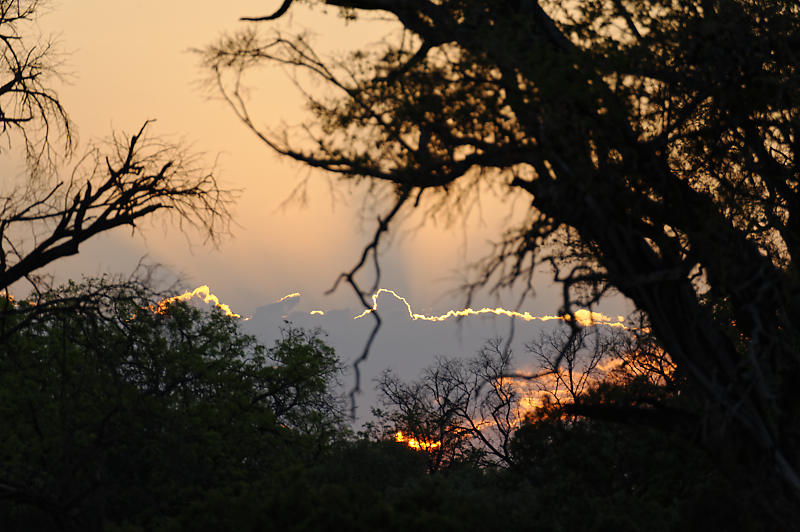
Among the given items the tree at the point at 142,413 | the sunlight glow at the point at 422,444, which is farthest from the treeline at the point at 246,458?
the sunlight glow at the point at 422,444

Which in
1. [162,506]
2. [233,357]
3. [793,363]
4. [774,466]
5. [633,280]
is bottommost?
[774,466]

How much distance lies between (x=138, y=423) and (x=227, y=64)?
21.7 ft

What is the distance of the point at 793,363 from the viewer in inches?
552

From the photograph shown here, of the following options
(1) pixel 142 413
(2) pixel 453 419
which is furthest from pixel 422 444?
(1) pixel 142 413

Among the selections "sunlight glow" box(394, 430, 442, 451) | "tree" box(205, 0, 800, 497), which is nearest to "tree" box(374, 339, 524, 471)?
"sunlight glow" box(394, 430, 442, 451)

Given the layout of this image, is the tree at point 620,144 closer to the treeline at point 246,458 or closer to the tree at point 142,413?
the treeline at point 246,458

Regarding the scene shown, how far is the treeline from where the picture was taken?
12.9 meters

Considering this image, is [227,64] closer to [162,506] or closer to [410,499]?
[410,499]

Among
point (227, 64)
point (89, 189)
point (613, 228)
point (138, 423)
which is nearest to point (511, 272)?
point (613, 228)

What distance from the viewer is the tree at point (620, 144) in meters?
12.8

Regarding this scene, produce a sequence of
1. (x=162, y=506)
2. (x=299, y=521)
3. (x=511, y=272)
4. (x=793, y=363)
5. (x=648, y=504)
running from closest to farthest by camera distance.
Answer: (x=299, y=521), (x=511, y=272), (x=793, y=363), (x=648, y=504), (x=162, y=506)

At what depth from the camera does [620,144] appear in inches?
532

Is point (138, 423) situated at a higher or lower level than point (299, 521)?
higher

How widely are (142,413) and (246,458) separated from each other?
538 inches
